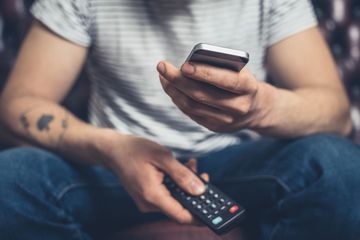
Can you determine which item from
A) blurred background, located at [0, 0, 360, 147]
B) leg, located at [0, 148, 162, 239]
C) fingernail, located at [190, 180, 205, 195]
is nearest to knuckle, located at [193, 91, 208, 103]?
fingernail, located at [190, 180, 205, 195]

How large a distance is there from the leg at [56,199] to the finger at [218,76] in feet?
0.78

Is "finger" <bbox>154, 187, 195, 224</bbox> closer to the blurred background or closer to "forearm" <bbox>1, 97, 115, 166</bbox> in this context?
"forearm" <bbox>1, 97, 115, 166</bbox>

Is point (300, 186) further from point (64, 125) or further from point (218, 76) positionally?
point (64, 125)

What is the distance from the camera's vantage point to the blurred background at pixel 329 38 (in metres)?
0.84

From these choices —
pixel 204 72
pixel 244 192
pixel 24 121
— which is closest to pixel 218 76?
pixel 204 72

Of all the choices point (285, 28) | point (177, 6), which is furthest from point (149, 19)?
point (285, 28)

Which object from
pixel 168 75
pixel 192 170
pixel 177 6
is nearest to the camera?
pixel 168 75

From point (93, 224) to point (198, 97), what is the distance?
0.84ft

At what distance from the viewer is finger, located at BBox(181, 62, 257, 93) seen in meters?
0.43

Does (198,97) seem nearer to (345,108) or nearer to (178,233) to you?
(178,233)

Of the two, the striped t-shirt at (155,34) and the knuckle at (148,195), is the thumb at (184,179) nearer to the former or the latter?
the knuckle at (148,195)

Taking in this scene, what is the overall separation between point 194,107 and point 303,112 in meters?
0.20

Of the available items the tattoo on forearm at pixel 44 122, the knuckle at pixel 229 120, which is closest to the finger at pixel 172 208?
the knuckle at pixel 229 120

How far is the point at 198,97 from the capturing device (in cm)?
46
